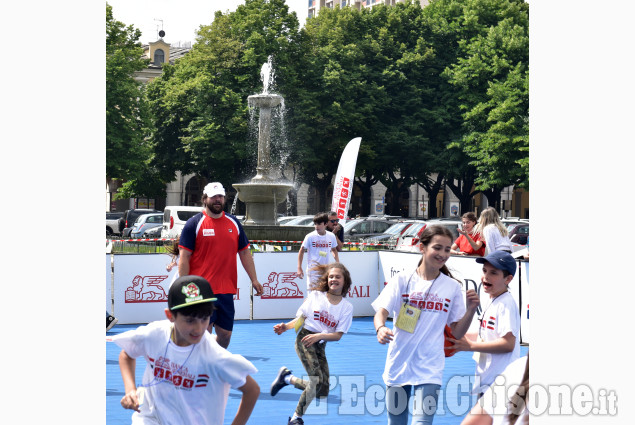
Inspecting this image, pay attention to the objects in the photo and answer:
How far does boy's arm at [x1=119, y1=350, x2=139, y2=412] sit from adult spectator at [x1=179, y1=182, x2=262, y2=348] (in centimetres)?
412

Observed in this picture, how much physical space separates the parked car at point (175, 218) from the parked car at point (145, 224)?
338 cm

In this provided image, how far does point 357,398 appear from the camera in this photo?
9211 mm

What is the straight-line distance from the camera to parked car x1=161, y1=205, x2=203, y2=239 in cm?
3447

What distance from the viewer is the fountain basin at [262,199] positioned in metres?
25.9

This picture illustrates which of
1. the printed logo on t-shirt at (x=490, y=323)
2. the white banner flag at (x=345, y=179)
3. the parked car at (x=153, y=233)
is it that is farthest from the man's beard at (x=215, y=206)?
the parked car at (x=153, y=233)

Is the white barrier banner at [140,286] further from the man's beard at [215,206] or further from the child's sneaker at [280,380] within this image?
the child's sneaker at [280,380]

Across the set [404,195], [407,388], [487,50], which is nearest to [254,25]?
[487,50]

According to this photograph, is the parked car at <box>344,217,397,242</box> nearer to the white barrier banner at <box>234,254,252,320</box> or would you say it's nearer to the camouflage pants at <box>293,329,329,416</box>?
the white barrier banner at <box>234,254,252,320</box>

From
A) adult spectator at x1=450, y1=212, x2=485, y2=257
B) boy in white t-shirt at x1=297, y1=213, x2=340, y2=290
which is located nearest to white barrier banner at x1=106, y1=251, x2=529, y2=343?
adult spectator at x1=450, y1=212, x2=485, y2=257

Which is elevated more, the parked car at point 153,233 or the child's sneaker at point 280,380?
the parked car at point 153,233

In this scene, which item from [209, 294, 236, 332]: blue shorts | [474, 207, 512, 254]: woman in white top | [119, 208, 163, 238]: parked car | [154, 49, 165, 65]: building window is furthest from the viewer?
[154, 49, 165, 65]: building window

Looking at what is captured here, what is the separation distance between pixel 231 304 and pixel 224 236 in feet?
2.34
